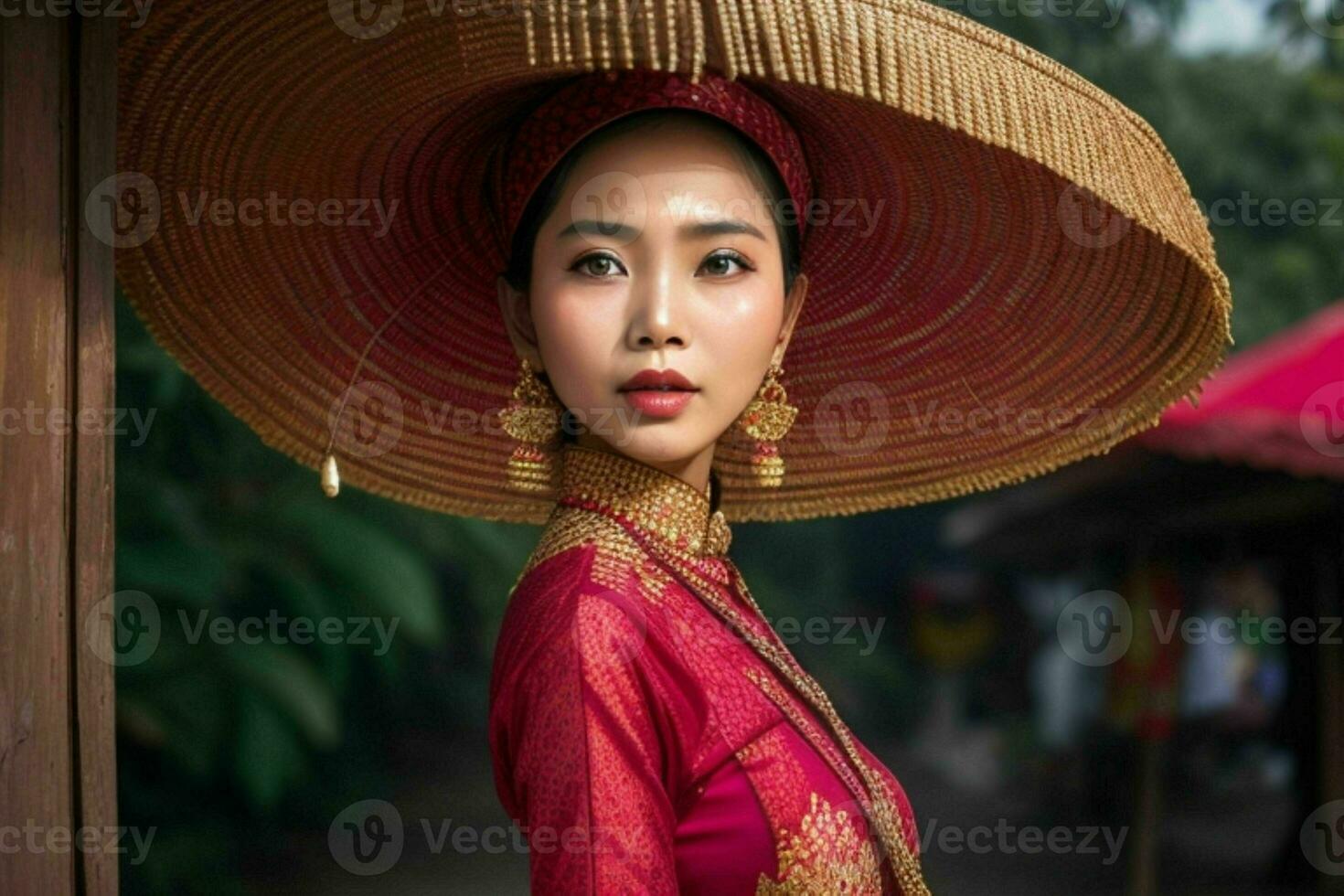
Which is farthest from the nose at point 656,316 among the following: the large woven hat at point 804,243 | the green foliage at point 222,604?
the green foliage at point 222,604

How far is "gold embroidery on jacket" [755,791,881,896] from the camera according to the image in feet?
6.01

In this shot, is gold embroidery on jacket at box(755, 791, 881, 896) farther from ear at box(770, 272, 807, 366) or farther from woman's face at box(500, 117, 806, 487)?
ear at box(770, 272, 807, 366)

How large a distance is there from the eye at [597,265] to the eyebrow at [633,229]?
0.03 meters

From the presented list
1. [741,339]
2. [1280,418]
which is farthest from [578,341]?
[1280,418]

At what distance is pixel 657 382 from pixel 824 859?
59cm

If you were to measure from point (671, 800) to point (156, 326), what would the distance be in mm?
1004

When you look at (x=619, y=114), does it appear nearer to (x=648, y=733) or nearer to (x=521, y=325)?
(x=521, y=325)

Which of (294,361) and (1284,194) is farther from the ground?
(1284,194)

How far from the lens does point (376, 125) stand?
2047mm

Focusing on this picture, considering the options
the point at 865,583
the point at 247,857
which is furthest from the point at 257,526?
the point at 865,583

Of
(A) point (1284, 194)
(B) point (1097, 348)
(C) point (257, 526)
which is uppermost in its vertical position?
(A) point (1284, 194)

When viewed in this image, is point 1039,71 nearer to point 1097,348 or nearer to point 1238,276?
point 1097,348

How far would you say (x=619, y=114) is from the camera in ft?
6.34

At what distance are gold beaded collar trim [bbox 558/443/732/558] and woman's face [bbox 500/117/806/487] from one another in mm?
58
